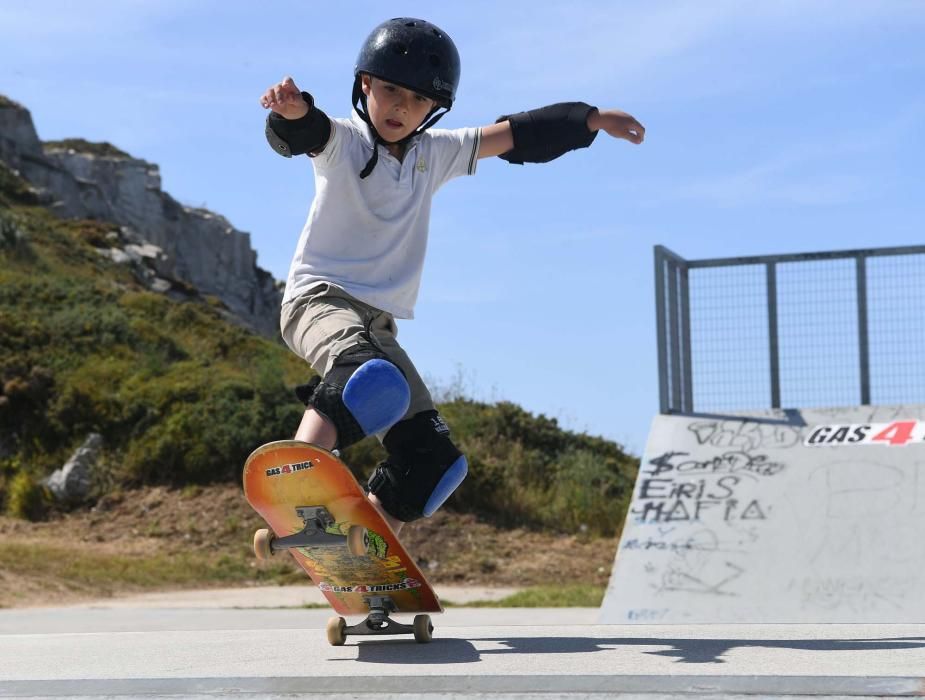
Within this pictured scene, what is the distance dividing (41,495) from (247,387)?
11.4ft

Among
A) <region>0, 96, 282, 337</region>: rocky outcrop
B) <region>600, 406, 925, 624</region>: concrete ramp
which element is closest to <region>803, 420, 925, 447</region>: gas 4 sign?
<region>600, 406, 925, 624</region>: concrete ramp

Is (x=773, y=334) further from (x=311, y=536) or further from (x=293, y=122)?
(x=311, y=536)

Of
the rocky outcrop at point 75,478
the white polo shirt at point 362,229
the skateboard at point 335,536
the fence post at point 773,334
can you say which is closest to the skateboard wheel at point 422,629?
the skateboard at point 335,536

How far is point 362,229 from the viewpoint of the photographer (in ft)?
13.9

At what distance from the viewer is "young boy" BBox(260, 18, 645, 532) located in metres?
4.06

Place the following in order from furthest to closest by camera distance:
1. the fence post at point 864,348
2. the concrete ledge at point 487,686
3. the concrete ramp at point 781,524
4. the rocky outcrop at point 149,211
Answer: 1. the rocky outcrop at point 149,211
2. the fence post at point 864,348
3. the concrete ramp at point 781,524
4. the concrete ledge at point 487,686

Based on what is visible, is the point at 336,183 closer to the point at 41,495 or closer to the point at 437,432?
the point at 437,432

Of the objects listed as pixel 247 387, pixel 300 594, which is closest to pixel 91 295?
pixel 247 387

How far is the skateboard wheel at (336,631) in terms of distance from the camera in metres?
4.12

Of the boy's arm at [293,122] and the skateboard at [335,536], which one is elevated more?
the boy's arm at [293,122]

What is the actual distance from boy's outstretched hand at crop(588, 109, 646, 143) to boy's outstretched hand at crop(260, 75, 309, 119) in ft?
4.49

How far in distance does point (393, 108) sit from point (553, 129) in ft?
2.72

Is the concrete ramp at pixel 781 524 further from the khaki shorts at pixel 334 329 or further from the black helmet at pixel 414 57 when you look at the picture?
the black helmet at pixel 414 57

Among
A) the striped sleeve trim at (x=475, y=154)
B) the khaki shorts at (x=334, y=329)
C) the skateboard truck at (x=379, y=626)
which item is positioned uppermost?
the striped sleeve trim at (x=475, y=154)
